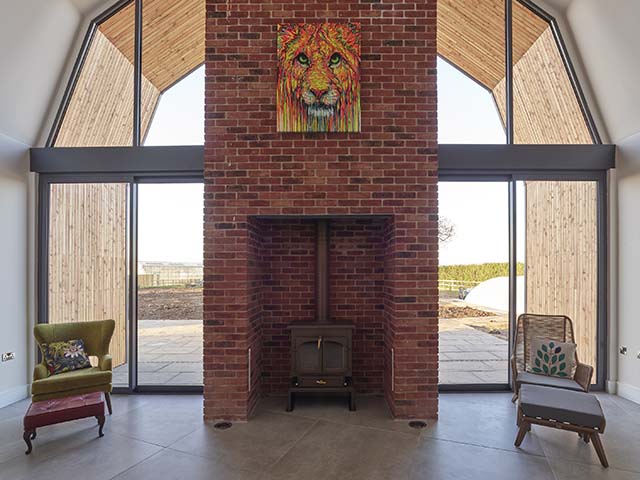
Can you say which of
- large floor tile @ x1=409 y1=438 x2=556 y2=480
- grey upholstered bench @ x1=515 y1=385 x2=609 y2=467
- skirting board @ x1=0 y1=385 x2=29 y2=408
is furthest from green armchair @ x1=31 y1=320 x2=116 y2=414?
grey upholstered bench @ x1=515 y1=385 x2=609 y2=467

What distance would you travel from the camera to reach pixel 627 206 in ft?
15.1

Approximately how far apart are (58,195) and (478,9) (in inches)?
229

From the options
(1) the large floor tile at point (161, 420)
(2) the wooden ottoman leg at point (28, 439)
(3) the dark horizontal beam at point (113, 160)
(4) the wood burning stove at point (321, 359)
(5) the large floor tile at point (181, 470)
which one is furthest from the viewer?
(3) the dark horizontal beam at point (113, 160)

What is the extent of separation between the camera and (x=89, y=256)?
15.9 ft

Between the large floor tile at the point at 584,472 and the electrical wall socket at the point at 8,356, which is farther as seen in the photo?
the electrical wall socket at the point at 8,356

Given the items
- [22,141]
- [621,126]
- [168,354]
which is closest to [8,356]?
[168,354]

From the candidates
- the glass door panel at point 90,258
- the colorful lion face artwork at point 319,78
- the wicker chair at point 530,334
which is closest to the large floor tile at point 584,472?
the wicker chair at point 530,334

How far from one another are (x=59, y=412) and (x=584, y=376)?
16.2ft

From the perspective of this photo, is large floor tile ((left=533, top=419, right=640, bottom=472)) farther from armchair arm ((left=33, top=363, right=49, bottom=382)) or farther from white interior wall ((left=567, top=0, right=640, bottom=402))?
armchair arm ((left=33, top=363, right=49, bottom=382))

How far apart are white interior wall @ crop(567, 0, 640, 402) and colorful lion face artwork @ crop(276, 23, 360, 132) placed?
2751 mm

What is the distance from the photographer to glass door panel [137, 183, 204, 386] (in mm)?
4840

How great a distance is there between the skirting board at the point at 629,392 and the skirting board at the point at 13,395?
691 centimetres

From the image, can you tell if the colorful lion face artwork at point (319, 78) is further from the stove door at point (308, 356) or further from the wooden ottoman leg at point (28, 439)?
the wooden ottoman leg at point (28, 439)

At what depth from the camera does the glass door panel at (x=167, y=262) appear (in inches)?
191
